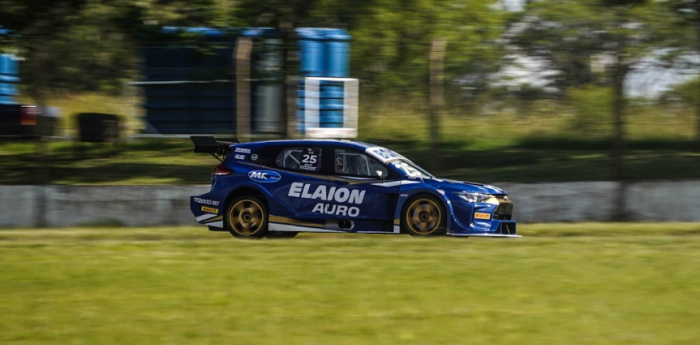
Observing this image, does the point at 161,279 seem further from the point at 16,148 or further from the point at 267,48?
the point at 16,148

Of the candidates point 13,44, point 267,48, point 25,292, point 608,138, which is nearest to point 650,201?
point 608,138

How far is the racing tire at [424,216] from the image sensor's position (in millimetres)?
12023

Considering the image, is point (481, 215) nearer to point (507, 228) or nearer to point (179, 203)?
point (507, 228)

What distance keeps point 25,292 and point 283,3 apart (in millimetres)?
9662

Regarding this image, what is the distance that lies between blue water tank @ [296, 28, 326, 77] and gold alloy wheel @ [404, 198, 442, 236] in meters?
5.00

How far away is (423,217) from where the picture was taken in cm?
1213

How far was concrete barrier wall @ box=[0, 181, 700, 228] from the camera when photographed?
48.6 feet

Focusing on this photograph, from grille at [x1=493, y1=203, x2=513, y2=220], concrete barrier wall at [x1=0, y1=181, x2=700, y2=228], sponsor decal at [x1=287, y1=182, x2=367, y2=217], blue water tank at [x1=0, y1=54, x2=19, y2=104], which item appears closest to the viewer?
grille at [x1=493, y1=203, x2=513, y2=220]

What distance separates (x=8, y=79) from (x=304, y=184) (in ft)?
34.6

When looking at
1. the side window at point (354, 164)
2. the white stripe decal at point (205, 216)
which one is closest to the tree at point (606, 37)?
the side window at point (354, 164)

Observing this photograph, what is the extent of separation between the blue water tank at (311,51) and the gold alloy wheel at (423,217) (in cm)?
500

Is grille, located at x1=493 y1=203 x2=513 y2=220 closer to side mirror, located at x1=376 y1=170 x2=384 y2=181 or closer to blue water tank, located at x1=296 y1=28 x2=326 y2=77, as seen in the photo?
side mirror, located at x1=376 y1=170 x2=384 y2=181

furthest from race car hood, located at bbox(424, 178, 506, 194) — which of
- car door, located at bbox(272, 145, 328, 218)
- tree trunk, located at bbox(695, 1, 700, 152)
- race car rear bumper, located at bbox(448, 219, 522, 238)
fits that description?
tree trunk, located at bbox(695, 1, 700, 152)

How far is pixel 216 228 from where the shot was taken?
12953 mm
